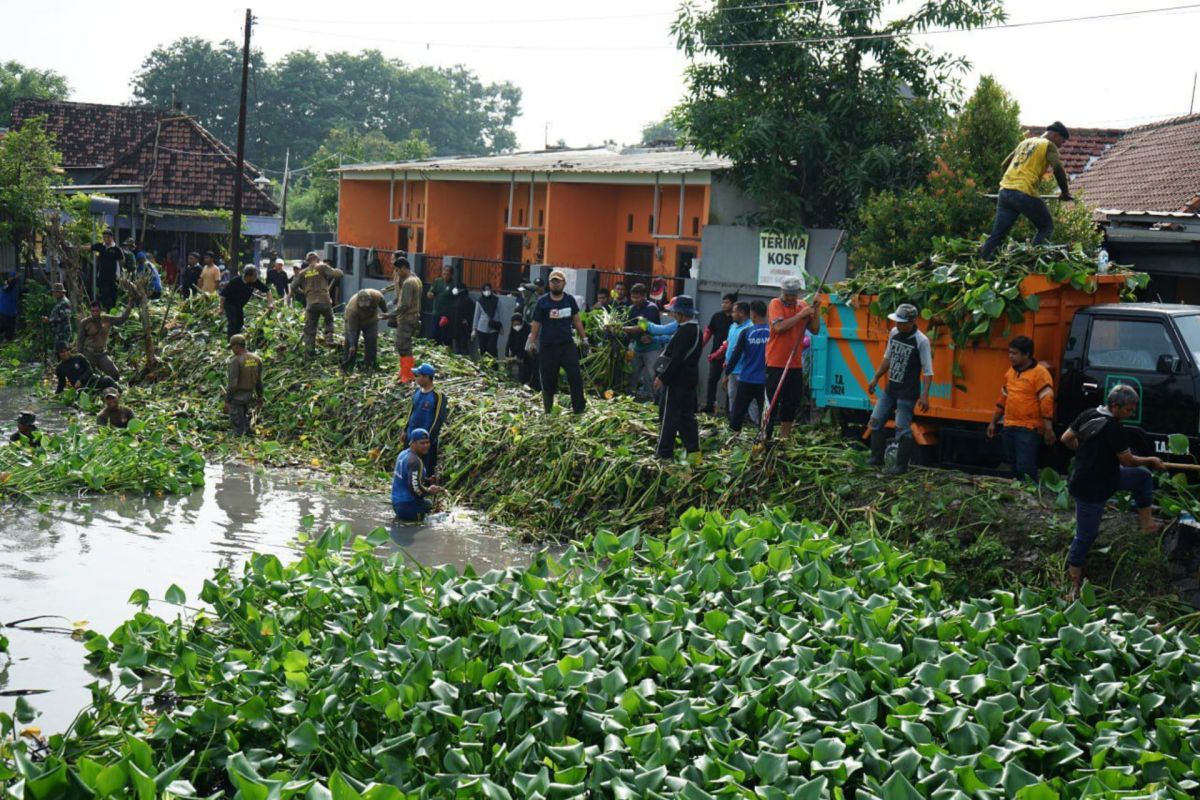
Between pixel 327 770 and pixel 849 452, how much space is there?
681cm

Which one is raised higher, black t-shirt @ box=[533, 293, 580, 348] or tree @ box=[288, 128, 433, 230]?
tree @ box=[288, 128, 433, 230]

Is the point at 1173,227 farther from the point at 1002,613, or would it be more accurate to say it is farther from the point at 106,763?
the point at 106,763

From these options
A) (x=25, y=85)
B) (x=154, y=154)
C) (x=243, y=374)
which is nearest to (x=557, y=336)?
(x=243, y=374)

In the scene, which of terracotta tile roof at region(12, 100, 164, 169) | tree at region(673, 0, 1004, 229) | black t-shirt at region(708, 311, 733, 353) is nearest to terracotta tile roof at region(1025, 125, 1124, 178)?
tree at region(673, 0, 1004, 229)

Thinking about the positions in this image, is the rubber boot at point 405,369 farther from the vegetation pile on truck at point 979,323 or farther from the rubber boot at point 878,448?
the rubber boot at point 878,448

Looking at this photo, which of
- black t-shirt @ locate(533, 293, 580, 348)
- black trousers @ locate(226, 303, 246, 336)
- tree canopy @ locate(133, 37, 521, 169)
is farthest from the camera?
tree canopy @ locate(133, 37, 521, 169)

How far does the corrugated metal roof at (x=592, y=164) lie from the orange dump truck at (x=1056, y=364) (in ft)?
31.1

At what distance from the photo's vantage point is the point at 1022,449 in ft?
35.9

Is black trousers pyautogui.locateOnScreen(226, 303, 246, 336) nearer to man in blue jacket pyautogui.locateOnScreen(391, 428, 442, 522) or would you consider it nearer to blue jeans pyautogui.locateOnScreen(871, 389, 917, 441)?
man in blue jacket pyautogui.locateOnScreen(391, 428, 442, 522)

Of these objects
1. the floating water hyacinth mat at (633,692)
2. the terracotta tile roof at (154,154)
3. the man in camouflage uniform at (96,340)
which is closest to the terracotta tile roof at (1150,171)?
the floating water hyacinth mat at (633,692)

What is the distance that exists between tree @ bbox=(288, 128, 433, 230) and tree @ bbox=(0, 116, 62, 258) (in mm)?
29780

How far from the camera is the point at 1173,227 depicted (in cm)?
1558

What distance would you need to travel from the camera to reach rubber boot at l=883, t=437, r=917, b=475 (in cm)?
1156

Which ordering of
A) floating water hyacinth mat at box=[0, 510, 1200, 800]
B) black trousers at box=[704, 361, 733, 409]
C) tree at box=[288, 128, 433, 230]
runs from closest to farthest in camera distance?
floating water hyacinth mat at box=[0, 510, 1200, 800], black trousers at box=[704, 361, 733, 409], tree at box=[288, 128, 433, 230]
